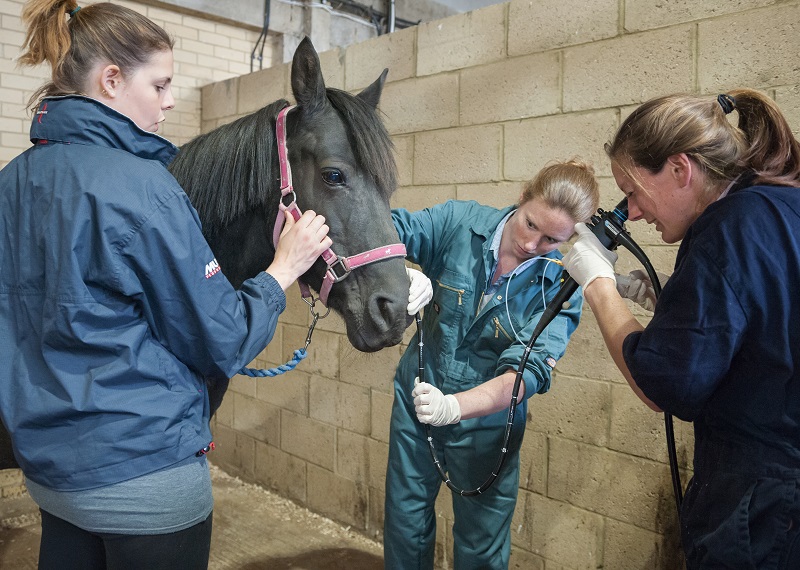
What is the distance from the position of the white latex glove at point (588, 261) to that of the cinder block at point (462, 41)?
134cm

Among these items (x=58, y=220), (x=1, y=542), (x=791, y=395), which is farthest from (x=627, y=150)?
(x=1, y=542)

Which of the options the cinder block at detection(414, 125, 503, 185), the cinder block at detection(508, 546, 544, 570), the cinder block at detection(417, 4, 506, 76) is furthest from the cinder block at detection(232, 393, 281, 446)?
the cinder block at detection(417, 4, 506, 76)

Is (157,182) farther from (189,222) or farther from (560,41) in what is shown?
(560,41)

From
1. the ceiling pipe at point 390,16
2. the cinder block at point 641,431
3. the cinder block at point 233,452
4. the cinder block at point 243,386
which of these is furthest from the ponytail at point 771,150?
the ceiling pipe at point 390,16

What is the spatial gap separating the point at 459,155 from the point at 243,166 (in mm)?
1311

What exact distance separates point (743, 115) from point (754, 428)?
0.54m

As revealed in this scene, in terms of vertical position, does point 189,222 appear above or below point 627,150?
below

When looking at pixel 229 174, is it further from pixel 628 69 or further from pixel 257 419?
pixel 257 419

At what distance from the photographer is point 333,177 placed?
4.58ft

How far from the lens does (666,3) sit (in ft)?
6.44

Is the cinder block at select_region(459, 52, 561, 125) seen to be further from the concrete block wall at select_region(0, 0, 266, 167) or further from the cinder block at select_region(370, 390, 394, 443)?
the concrete block wall at select_region(0, 0, 266, 167)

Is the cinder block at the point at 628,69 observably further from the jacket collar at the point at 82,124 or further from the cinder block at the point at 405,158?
the jacket collar at the point at 82,124

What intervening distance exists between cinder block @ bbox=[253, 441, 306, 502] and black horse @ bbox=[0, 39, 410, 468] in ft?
7.00

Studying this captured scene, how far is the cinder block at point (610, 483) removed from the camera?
6.73 feet
